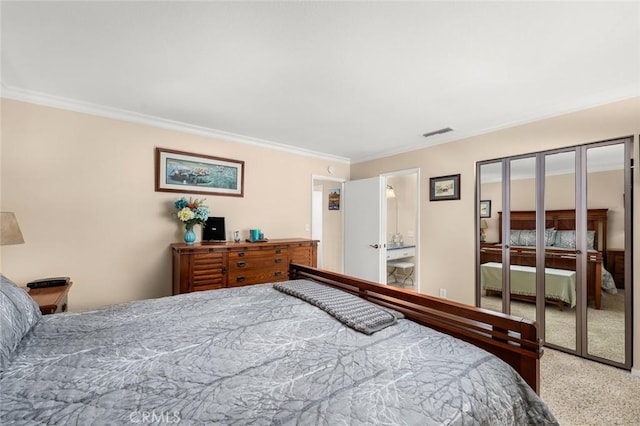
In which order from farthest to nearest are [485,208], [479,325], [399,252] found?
[399,252] < [485,208] < [479,325]

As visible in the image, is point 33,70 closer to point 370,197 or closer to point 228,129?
point 228,129

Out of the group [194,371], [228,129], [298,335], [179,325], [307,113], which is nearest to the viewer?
[194,371]

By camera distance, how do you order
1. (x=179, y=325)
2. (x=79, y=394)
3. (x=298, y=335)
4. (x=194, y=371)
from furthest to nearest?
(x=179, y=325)
(x=298, y=335)
(x=194, y=371)
(x=79, y=394)

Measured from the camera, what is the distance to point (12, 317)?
4.15 feet

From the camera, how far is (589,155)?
9.01 ft

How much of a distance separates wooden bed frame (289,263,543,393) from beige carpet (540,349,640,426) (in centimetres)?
120

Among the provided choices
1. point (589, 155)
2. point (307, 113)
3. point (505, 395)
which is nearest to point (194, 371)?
point (505, 395)

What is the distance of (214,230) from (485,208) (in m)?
3.47

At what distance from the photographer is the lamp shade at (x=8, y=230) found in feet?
7.04

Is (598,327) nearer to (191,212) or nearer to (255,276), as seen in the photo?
(255,276)

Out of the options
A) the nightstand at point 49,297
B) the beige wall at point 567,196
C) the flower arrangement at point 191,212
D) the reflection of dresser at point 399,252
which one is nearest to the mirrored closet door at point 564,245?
the beige wall at point 567,196

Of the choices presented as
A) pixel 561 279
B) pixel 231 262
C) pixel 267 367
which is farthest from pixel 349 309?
pixel 561 279

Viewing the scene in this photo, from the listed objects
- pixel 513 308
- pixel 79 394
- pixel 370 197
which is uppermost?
pixel 370 197

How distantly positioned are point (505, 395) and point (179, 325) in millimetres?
1540
